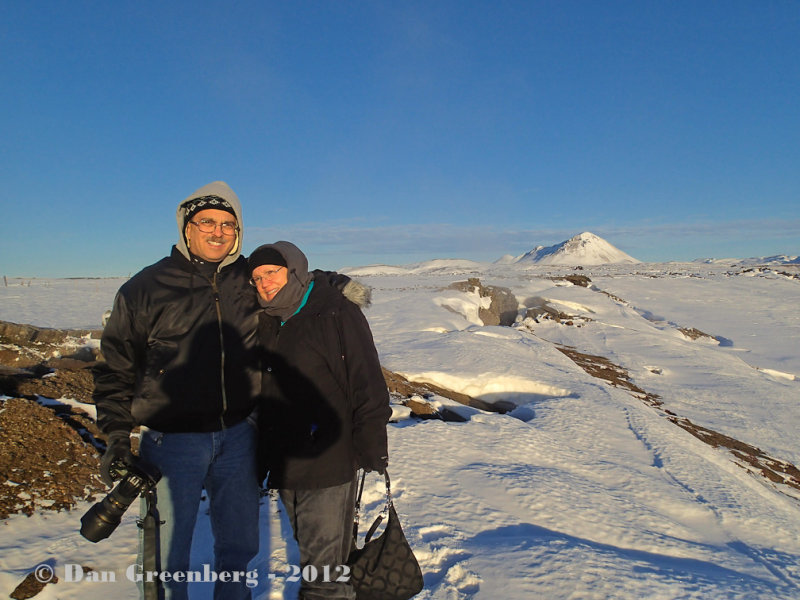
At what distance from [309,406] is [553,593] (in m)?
1.79

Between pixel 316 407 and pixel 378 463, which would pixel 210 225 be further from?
pixel 378 463

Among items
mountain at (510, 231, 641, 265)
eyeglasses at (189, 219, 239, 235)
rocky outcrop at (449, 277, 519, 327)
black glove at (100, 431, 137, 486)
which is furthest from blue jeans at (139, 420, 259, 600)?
mountain at (510, 231, 641, 265)

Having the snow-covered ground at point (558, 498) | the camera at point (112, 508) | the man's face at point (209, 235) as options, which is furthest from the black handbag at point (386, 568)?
the man's face at point (209, 235)

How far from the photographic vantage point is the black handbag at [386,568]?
2.18 metres

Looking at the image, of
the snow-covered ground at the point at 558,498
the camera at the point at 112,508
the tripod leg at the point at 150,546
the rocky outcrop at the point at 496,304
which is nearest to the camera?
the camera at the point at 112,508

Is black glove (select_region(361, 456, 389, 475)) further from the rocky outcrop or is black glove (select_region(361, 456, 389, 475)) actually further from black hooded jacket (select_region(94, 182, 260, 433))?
the rocky outcrop

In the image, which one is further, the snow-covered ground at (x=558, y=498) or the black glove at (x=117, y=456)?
the snow-covered ground at (x=558, y=498)

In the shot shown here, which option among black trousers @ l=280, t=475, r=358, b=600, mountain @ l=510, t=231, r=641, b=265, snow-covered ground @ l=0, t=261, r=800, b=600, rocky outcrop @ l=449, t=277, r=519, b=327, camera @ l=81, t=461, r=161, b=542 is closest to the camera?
camera @ l=81, t=461, r=161, b=542

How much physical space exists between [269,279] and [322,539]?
1.28m

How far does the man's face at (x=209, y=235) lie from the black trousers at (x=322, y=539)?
4.08 ft

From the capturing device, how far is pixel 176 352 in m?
2.06

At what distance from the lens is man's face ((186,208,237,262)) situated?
216 centimetres

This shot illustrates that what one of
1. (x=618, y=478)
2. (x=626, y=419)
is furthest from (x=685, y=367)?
(x=618, y=478)

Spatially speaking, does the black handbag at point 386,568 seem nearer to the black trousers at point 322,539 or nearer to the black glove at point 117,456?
the black trousers at point 322,539
